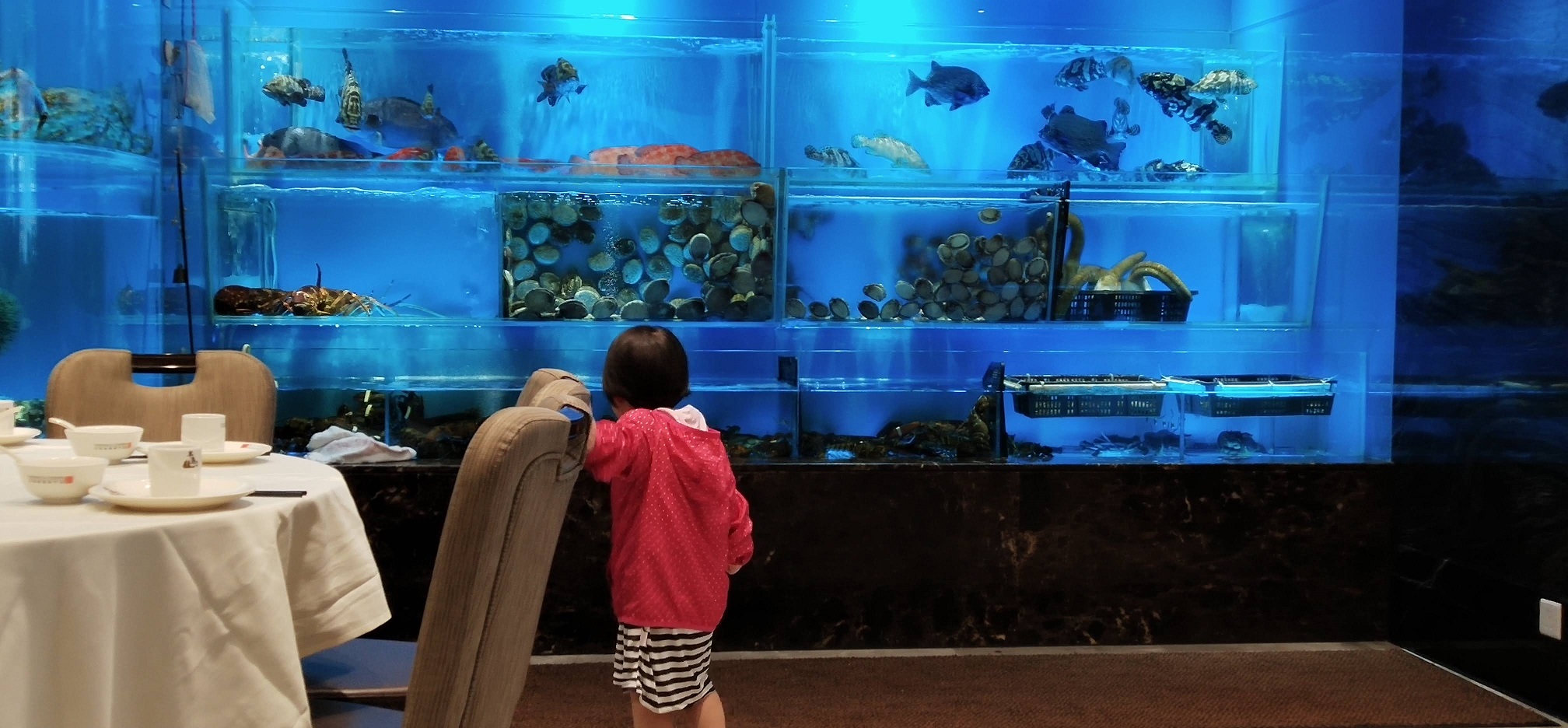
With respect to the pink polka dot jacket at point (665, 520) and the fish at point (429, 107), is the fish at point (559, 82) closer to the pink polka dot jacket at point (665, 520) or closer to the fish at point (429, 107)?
the fish at point (429, 107)

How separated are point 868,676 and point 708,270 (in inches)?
60.9

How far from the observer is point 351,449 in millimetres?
3736

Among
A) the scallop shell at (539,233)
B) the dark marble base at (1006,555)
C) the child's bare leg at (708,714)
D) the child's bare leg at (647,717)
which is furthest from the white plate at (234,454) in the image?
the scallop shell at (539,233)

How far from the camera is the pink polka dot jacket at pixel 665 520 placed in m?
2.42

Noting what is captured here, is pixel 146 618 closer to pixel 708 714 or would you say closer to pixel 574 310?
pixel 708 714

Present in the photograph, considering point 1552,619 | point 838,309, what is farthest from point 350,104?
point 1552,619

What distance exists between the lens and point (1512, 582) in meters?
3.49

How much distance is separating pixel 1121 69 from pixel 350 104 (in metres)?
2.94

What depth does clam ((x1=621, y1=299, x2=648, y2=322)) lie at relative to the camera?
4102mm

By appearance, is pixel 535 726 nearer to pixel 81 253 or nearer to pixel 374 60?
pixel 81 253

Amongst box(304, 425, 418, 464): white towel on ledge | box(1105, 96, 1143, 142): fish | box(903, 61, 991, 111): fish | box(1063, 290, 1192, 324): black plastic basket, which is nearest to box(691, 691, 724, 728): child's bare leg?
box(304, 425, 418, 464): white towel on ledge

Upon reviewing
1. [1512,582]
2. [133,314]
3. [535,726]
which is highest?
[133,314]

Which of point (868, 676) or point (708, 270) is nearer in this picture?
A: point (868, 676)

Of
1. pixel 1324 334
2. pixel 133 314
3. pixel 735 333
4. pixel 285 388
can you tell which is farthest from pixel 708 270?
pixel 1324 334
